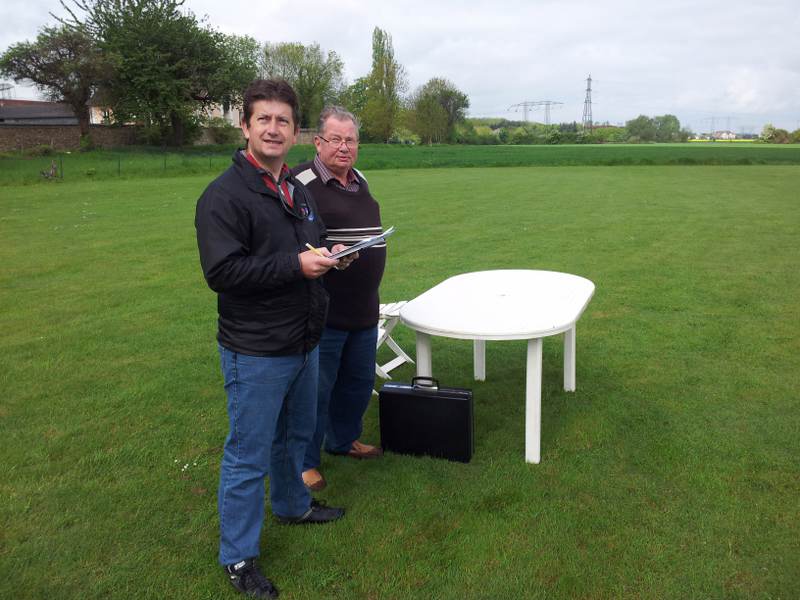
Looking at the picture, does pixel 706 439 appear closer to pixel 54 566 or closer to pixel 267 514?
pixel 267 514

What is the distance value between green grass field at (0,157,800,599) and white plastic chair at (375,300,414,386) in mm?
122

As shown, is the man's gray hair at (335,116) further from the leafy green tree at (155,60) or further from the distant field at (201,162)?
the leafy green tree at (155,60)

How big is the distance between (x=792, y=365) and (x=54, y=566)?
18.2 ft

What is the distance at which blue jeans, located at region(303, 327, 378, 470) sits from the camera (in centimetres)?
364

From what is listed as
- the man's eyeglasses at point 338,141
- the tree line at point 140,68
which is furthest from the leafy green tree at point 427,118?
the man's eyeglasses at point 338,141

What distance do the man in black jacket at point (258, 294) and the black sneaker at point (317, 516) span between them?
48cm

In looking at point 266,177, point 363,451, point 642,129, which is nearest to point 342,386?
point 363,451

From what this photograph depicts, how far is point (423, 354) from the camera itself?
4215mm

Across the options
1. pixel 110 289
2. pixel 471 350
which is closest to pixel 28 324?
pixel 110 289

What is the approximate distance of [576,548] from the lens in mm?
3156

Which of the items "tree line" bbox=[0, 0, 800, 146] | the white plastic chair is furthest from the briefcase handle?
"tree line" bbox=[0, 0, 800, 146]

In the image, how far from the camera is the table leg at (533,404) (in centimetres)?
Answer: 392

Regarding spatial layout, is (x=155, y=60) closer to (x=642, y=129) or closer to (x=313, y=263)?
(x=313, y=263)

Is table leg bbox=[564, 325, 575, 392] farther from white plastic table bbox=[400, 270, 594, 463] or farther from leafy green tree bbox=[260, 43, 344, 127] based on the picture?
leafy green tree bbox=[260, 43, 344, 127]
